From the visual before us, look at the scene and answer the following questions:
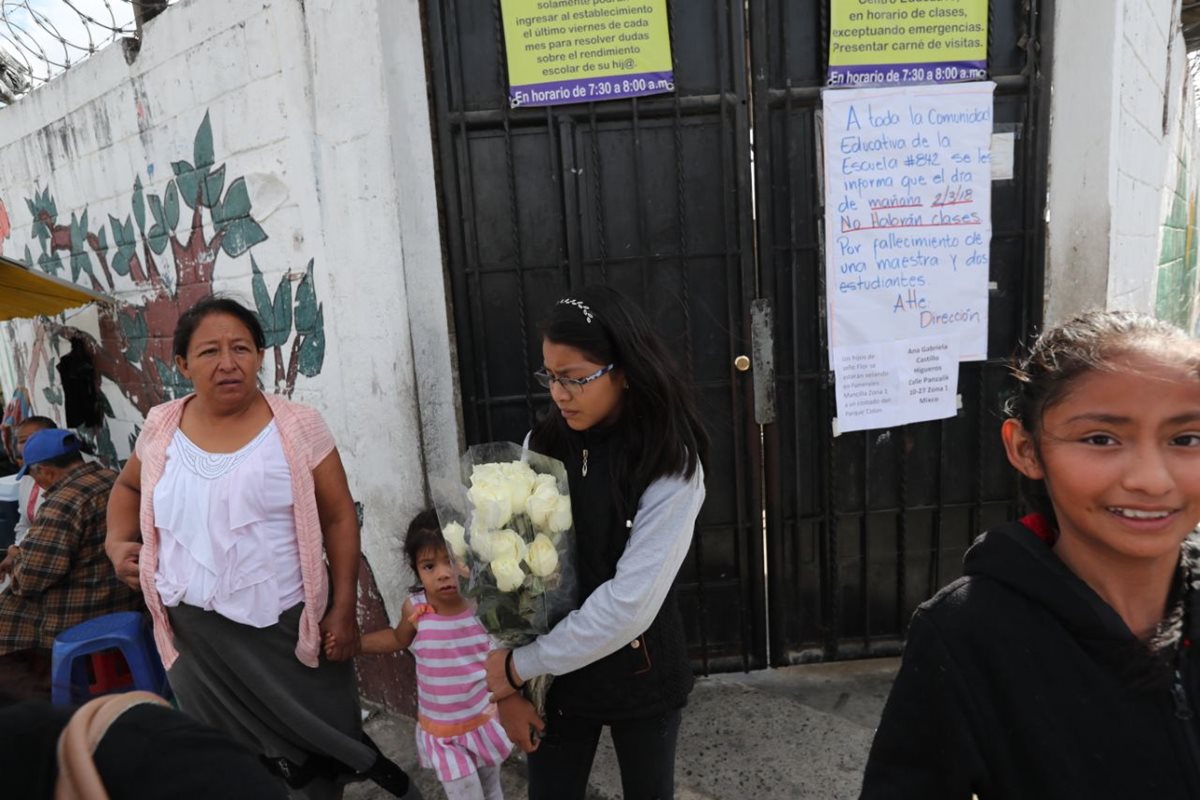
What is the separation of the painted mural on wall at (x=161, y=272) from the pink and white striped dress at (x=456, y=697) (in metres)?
1.34

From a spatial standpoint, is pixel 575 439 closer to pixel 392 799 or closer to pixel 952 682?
pixel 952 682

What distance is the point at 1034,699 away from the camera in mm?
1024

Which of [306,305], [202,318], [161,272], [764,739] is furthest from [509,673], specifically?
[161,272]

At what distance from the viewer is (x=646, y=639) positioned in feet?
5.67

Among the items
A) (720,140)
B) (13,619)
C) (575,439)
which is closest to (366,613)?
(13,619)

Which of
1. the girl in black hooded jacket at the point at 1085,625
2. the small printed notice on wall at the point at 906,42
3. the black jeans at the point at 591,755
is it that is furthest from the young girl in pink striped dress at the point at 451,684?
the small printed notice on wall at the point at 906,42

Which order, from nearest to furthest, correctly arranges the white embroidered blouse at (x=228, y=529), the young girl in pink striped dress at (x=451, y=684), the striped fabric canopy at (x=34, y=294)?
the white embroidered blouse at (x=228, y=529) → the young girl in pink striped dress at (x=451, y=684) → the striped fabric canopy at (x=34, y=294)

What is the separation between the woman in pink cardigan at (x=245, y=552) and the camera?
2.11m

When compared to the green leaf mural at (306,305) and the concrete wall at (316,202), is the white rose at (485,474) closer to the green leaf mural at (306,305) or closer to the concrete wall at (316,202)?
the concrete wall at (316,202)

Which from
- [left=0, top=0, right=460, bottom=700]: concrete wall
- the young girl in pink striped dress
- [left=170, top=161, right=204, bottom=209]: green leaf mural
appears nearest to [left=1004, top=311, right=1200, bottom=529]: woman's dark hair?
the young girl in pink striped dress

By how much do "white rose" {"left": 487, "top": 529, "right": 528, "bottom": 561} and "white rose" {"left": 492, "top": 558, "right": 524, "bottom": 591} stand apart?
10mm

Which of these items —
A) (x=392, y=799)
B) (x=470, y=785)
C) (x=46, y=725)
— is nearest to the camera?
(x=46, y=725)

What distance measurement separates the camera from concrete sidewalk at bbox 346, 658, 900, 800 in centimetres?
256

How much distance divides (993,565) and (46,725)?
3.99 feet
